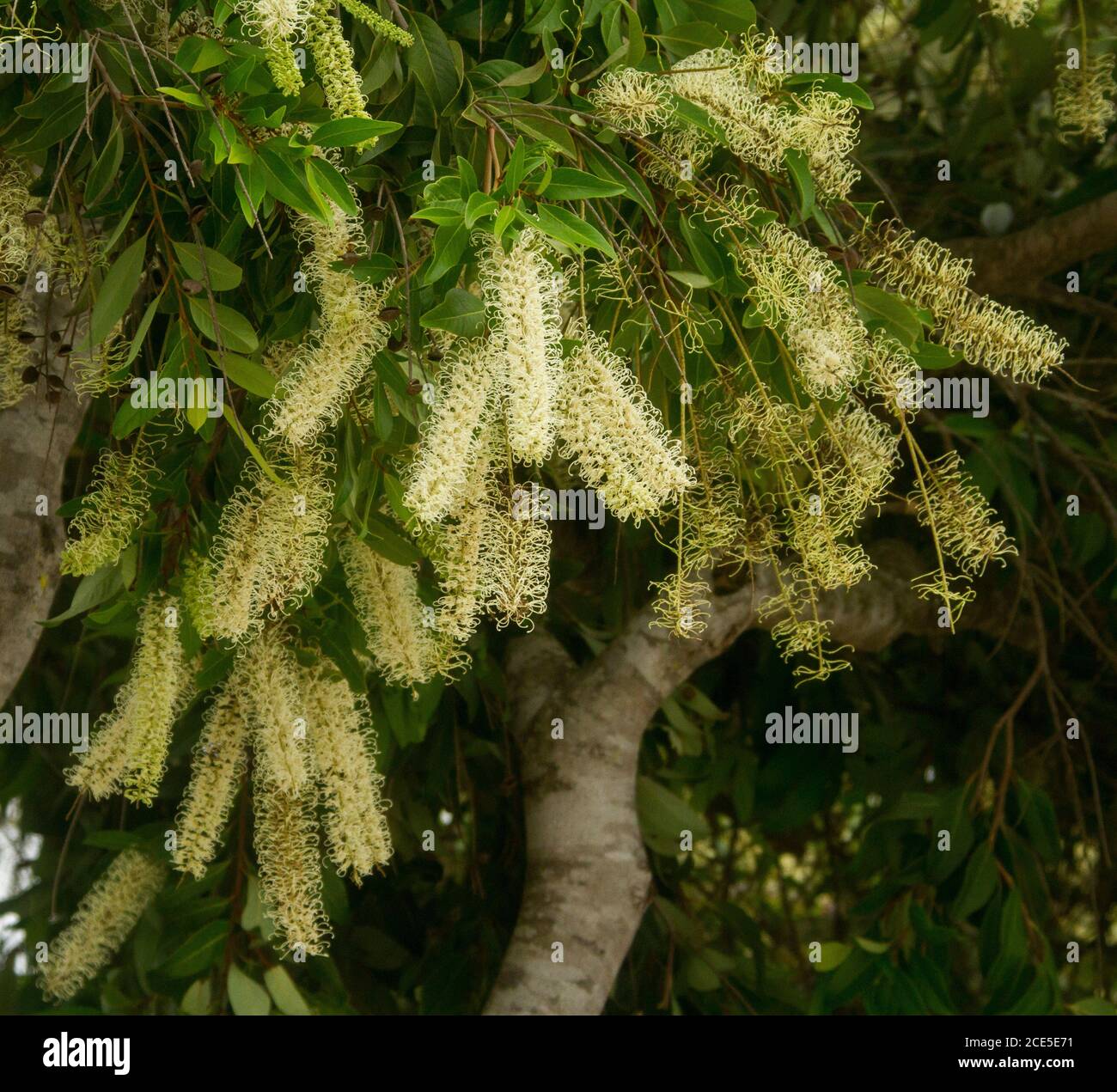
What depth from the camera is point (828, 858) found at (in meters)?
3.17

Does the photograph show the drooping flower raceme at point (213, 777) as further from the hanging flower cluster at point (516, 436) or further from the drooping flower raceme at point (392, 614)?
the hanging flower cluster at point (516, 436)

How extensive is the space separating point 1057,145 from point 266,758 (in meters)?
2.12

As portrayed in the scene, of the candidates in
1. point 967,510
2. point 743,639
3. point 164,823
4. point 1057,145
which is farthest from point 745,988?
point 1057,145
